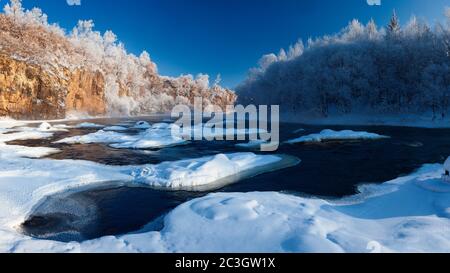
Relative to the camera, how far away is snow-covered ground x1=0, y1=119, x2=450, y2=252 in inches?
259

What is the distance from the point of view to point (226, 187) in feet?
43.1

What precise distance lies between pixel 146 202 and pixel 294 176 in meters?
7.12

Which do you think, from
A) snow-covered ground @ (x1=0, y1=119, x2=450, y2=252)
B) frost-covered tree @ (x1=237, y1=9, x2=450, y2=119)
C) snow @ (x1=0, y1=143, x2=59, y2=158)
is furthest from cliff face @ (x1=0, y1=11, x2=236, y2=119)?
snow-covered ground @ (x1=0, y1=119, x2=450, y2=252)

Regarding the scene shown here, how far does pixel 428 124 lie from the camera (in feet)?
136

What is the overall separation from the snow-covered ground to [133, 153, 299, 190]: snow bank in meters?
0.10

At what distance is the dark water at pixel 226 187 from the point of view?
30.6 ft

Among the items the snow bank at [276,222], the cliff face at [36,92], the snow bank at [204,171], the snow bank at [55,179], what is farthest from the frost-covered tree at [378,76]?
the cliff face at [36,92]

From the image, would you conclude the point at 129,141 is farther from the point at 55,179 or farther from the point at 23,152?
the point at 55,179

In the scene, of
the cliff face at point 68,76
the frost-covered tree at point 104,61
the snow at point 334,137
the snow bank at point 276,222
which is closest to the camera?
the snow bank at point 276,222

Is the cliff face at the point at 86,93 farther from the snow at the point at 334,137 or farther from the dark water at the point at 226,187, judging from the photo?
the snow at the point at 334,137

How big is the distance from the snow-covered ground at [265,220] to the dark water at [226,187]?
2.90 ft

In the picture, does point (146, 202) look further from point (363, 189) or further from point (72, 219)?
point (363, 189)

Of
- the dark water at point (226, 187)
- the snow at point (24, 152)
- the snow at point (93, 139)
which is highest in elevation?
the snow at point (93, 139)

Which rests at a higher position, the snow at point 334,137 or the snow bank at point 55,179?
the snow at point 334,137
